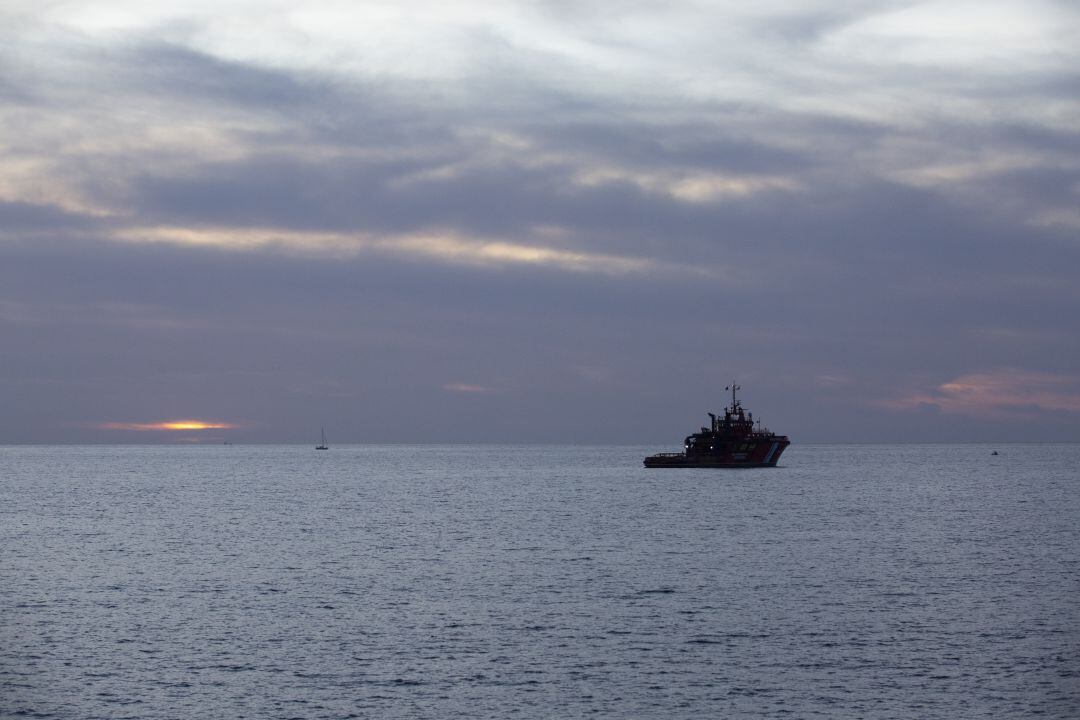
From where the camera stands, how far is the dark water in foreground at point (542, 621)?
1745 inches

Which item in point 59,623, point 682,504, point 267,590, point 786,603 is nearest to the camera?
point 59,623

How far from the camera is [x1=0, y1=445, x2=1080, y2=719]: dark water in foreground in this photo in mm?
44312

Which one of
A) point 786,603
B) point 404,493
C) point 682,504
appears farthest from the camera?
point 404,493

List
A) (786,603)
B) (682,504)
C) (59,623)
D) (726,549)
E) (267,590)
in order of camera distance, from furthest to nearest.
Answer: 1. (682,504)
2. (726,549)
3. (267,590)
4. (786,603)
5. (59,623)

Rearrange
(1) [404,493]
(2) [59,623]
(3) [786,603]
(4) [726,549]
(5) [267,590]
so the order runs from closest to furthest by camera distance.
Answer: (2) [59,623], (3) [786,603], (5) [267,590], (4) [726,549], (1) [404,493]

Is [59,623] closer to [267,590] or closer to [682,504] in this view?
[267,590]

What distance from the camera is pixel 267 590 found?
72.3 meters

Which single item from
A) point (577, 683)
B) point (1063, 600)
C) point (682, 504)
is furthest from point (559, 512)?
point (577, 683)

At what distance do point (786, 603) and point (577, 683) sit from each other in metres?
23.2

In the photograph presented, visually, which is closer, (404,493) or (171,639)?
(171,639)

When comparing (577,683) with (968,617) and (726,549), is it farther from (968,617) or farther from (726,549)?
(726,549)

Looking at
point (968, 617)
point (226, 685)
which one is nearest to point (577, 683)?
point (226, 685)

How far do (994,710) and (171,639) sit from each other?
38.9 m

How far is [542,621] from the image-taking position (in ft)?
197
